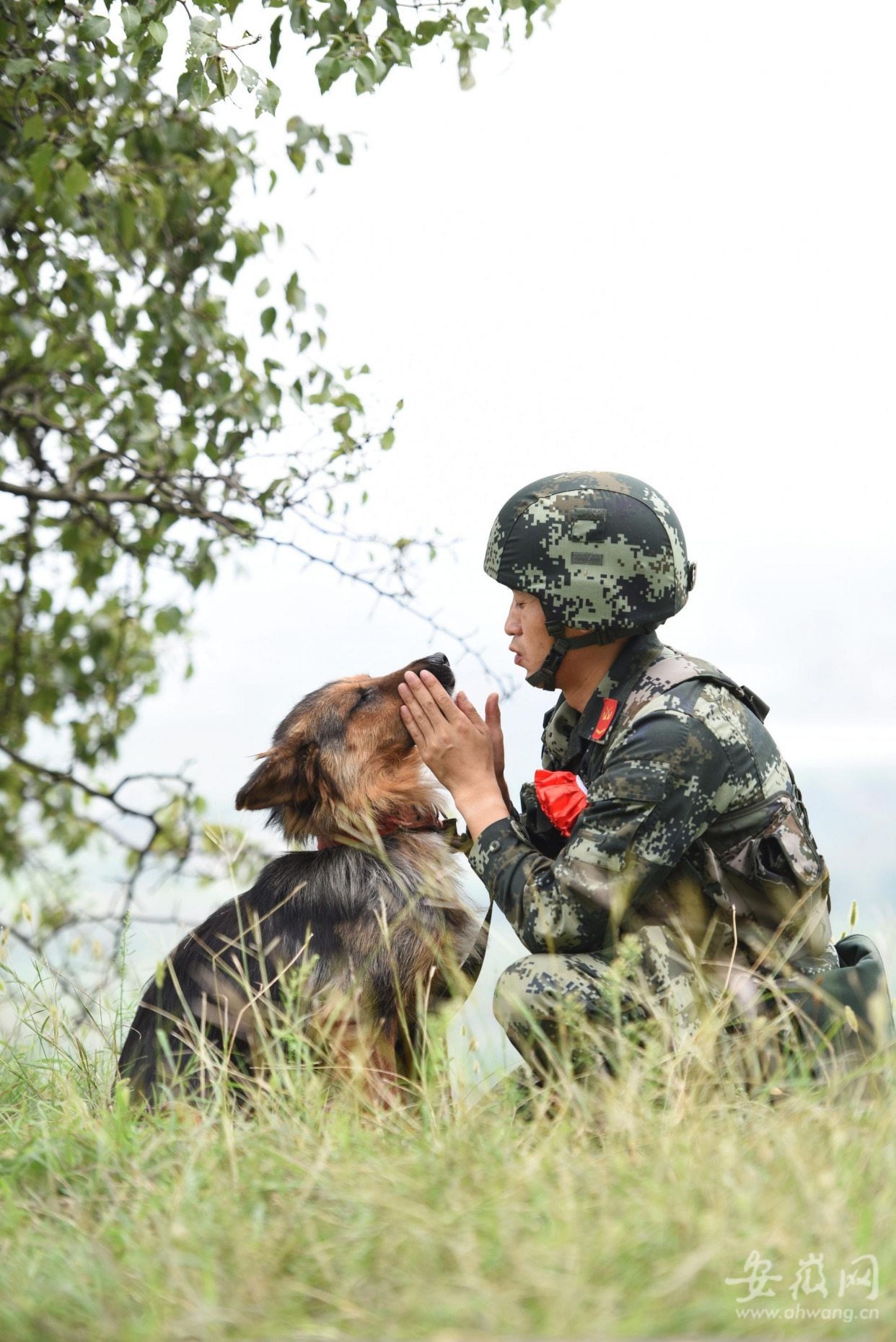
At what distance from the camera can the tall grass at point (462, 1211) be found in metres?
1.99

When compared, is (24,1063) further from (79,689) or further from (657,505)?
(79,689)

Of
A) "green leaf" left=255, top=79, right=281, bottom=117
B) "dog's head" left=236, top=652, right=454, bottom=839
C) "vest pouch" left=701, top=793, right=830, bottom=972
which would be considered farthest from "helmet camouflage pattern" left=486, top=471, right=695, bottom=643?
"green leaf" left=255, top=79, right=281, bottom=117

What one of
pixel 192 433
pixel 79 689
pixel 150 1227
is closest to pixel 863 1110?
pixel 150 1227

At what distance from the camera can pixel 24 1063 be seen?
4277mm

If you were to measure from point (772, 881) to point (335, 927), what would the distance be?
5.01 ft

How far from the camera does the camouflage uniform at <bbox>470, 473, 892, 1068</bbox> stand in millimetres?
3389

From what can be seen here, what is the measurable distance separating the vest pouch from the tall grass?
20.8 inches

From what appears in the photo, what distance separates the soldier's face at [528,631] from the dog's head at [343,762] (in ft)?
1.86

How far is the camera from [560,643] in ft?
12.7

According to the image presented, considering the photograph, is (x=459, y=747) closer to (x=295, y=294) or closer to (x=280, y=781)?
(x=280, y=781)

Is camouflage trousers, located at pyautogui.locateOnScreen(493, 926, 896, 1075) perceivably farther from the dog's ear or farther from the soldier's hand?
the dog's ear

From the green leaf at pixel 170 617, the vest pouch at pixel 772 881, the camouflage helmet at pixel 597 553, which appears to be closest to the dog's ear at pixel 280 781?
the camouflage helmet at pixel 597 553

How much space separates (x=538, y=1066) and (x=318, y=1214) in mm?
1085

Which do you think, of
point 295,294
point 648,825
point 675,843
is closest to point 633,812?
point 648,825
